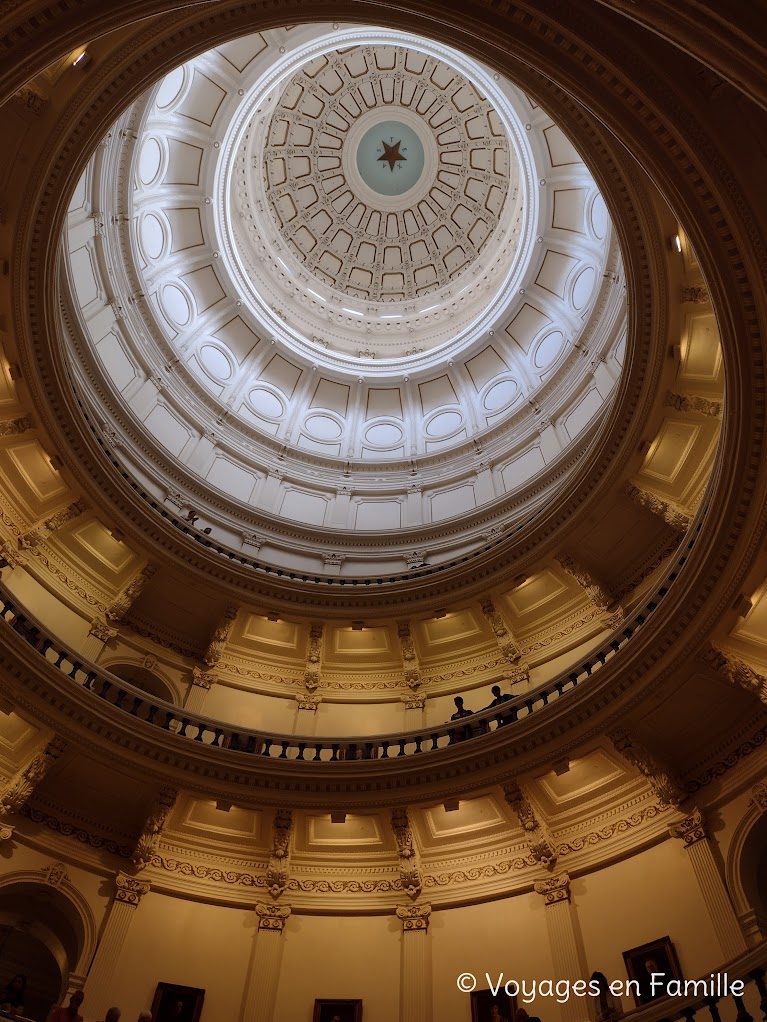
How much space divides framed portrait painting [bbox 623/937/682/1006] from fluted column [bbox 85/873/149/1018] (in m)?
7.83

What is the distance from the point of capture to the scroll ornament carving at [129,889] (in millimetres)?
12078

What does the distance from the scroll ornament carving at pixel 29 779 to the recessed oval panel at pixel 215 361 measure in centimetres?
1494

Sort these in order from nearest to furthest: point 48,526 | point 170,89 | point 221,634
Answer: point 48,526 → point 221,634 → point 170,89

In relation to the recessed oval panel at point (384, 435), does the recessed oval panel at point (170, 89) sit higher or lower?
higher

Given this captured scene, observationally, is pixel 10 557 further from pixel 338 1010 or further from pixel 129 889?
Result: pixel 338 1010

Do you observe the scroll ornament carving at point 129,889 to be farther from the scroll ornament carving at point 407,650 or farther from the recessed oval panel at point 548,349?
the recessed oval panel at point 548,349

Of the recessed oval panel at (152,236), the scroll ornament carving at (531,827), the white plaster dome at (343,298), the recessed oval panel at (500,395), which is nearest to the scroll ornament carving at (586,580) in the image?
the white plaster dome at (343,298)

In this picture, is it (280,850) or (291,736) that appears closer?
(280,850)

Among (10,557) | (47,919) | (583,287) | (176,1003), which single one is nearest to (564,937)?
(176,1003)

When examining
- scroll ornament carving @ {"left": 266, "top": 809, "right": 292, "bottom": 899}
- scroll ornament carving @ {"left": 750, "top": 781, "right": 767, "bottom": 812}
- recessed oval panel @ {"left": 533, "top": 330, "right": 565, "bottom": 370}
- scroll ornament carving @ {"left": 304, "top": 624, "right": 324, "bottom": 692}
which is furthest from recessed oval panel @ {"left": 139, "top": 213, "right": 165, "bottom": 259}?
scroll ornament carving @ {"left": 750, "top": 781, "right": 767, "bottom": 812}

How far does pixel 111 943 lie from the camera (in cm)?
1156

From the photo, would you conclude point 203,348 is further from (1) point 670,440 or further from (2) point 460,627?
(1) point 670,440

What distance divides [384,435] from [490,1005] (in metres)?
18.5

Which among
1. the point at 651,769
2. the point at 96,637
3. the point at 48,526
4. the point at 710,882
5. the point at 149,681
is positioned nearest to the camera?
the point at 710,882
